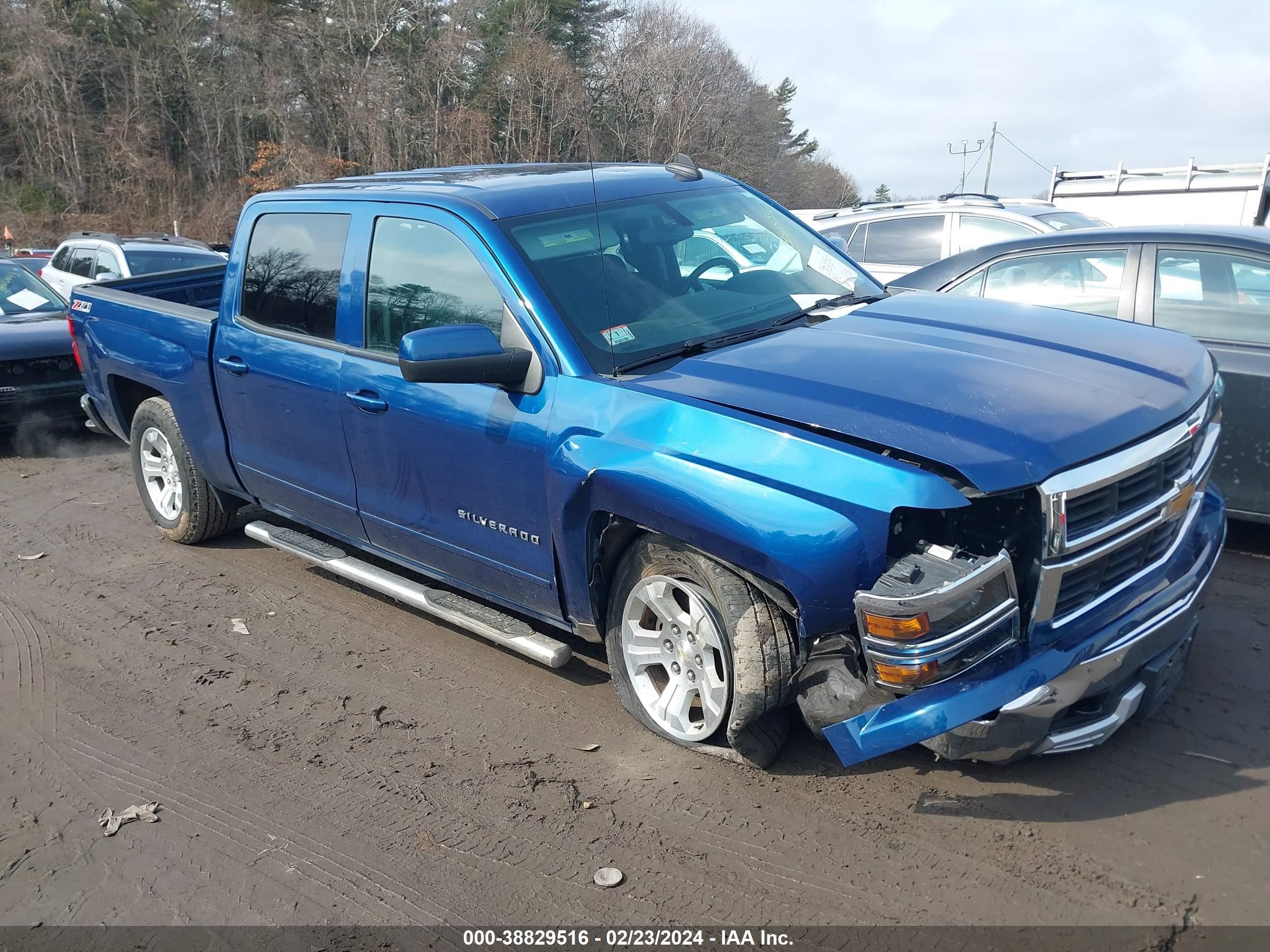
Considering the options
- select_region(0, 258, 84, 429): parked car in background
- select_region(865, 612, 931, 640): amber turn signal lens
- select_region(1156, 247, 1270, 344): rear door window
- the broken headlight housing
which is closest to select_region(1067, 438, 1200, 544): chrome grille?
the broken headlight housing

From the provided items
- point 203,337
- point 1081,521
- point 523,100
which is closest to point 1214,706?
point 1081,521

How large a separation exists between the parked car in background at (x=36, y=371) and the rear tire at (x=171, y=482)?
9.63ft

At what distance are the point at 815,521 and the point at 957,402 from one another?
0.60m

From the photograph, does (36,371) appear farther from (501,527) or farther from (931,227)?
(931,227)

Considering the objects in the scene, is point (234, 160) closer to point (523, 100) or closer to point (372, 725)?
point (523, 100)

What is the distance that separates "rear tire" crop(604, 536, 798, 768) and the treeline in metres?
27.5

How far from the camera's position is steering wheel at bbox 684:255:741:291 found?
4195 mm

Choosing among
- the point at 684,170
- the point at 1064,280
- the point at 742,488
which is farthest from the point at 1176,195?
the point at 742,488

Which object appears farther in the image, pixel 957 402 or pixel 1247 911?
pixel 957 402

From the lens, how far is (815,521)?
2.93 meters

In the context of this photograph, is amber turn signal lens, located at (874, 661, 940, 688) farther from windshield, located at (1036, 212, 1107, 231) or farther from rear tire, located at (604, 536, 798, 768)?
windshield, located at (1036, 212, 1107, 231)

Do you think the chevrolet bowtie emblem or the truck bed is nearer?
the chevrolet bowtie emblem

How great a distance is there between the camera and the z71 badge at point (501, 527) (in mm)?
3898

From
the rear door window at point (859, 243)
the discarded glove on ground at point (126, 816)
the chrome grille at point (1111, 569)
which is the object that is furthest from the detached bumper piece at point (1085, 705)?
the rear door window at point (859, 243)
